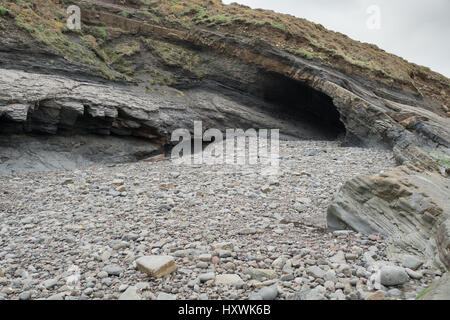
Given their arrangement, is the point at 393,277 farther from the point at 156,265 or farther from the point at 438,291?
the point at 156,265

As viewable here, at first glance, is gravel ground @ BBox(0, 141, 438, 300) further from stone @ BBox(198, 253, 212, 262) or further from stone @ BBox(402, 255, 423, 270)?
stone @ BBox(402, 255, 423, 270)

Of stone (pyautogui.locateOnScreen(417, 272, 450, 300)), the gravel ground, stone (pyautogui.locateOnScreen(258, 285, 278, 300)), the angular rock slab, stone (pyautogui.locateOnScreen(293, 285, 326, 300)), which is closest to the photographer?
stone (pyautogui.locateOnScreen(417, 272, 450, 300))

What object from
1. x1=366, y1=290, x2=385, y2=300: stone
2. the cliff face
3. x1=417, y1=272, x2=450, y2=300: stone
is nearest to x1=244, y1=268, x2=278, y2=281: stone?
x1=366, y1=290, x2=385, y2=300: stone

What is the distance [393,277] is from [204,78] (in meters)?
13.8

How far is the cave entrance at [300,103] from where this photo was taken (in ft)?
50.8

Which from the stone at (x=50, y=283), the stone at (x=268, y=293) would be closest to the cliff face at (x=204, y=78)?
the stone at (x=268, y=293)

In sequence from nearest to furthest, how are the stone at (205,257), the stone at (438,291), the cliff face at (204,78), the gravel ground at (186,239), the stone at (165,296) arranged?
1. the stone at (438,291)
2. the stone at (165,296)
3. the gravel ground at (186,239)
4. the stone at (205,257)
5. the cliff face at (204,78)

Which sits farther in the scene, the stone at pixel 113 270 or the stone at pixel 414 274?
the stone at pixel 113 270

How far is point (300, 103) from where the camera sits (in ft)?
54.2

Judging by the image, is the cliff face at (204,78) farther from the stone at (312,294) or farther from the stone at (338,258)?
the stone at (312,294)

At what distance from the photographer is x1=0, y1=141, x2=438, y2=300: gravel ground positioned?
3.22m

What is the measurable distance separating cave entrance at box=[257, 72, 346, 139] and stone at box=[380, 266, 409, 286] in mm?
13159

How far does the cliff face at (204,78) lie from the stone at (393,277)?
5655mm
